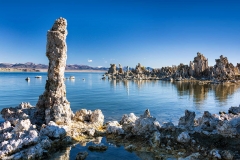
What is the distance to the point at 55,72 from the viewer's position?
2502cm

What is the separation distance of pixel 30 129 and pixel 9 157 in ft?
13.8

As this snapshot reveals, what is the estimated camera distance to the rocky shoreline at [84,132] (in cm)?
1708

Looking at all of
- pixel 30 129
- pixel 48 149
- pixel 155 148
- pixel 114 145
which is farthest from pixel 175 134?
pixel 30 129

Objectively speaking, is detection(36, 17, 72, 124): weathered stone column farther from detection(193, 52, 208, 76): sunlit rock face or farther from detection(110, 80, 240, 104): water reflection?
detection(193, 52, 208, 76): sunlit rock face

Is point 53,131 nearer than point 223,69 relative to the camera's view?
Yes

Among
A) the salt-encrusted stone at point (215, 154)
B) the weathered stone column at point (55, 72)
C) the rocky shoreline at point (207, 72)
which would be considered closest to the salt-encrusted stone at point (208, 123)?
the salt-encrusted stone at point (215, 154)

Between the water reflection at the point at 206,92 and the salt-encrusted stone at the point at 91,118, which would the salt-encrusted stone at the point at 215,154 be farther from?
the water reflection at the point at 206,92

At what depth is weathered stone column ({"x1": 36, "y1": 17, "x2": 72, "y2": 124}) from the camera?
80.1ft

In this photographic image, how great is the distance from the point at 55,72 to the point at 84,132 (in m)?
7.83

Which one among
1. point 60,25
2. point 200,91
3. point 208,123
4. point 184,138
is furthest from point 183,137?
point 200,91

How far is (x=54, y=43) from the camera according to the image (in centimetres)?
2462

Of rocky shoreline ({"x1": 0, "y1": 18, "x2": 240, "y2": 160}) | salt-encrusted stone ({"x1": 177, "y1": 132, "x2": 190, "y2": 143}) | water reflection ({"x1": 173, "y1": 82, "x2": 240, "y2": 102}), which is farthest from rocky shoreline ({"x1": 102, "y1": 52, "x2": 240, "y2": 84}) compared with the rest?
salt-encrusted stone ({"x1": 177, "y1": 132, "x2": 190, "y2": 143})

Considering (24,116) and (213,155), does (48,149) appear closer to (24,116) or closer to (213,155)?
(24,116)

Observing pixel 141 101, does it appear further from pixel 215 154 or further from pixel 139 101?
pixel 215 154
